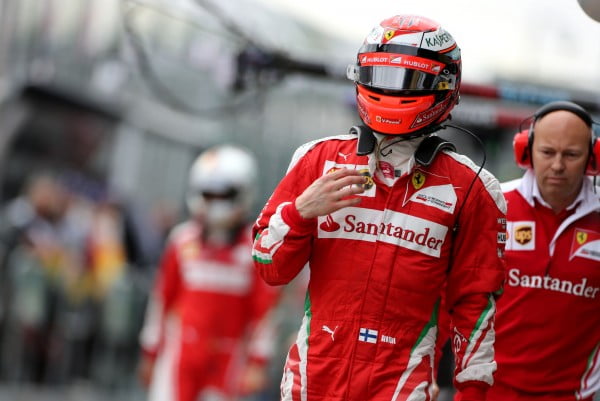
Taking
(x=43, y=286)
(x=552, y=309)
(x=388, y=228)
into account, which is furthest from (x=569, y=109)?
(x=43, y=286)

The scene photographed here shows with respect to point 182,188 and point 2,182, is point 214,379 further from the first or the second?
point 182,188

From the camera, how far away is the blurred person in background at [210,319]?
11070 mm

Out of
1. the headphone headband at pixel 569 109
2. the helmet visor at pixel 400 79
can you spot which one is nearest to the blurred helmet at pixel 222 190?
the headphone headband at pixel 569 109

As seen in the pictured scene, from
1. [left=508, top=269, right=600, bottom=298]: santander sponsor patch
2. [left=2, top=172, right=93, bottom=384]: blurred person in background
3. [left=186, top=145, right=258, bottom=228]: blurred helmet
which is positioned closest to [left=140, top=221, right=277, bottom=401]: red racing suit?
[left=186, top=145, right=258, bottom=228]: blurred helmet

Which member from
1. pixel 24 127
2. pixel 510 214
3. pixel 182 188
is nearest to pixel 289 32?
pixel 182 188

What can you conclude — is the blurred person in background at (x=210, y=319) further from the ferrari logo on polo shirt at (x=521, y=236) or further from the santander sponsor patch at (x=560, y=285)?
the santander sponsor patch at (x=560, y=285)

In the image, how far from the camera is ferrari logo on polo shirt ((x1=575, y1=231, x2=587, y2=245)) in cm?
664

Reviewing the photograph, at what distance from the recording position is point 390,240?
219 inches

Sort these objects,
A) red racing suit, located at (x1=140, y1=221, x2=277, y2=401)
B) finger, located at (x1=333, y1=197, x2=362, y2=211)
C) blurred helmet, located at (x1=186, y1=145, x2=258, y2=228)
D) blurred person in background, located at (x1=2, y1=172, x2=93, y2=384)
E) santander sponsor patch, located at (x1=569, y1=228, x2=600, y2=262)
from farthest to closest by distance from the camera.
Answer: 1. blurred person in background, located at (x1=2, y1=172, x2=93, y2=384)
2. blurred helmet, located at (x1=186, y1=145, x2=258, y2=228)
3. red racing suit, located at (x1=140, y1=221, x2=277, y2=401)
4. santander sponsor patch, located at (x1=569, y1=228, x2=600, y2=262)
5. finger, located at (x1=333, y1=197, x2=362, y2=211)

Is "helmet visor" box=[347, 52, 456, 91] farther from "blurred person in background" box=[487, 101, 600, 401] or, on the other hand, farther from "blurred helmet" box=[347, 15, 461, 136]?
"blurred person in background" box=[487, 101, 600, 401]

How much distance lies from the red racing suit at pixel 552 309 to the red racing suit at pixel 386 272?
913 mm

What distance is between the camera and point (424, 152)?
5664 millimetres

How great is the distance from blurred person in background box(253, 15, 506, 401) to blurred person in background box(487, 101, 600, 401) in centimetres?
90

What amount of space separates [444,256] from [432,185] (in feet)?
0.94
